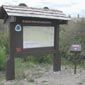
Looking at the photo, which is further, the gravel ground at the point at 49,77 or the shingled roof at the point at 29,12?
the shingled roof at the point at 29,12

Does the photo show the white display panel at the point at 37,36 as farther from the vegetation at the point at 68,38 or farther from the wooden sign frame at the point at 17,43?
the vegetation at the point at 68,38

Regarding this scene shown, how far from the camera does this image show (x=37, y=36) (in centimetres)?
1110

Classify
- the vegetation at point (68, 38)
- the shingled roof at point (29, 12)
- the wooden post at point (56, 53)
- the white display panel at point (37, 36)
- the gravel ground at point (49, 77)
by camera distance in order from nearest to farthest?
1. the gravel ground at point (49, 77)
2. the shingled roof at point (29, 12)
3. the white display panel at point (37, 36)
4. the wooden post at point (56, 53)
5. the vegetation at point (68, 38)

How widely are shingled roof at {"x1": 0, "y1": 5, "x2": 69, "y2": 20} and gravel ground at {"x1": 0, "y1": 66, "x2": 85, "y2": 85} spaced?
6.09ft

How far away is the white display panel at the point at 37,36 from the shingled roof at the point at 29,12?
1.43 ft

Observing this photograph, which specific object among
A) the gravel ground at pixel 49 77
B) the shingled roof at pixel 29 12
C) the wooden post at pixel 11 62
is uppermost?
the shingled roof at pixel 29 12

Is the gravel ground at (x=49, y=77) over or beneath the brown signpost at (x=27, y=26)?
beneath

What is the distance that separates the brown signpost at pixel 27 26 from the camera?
33.5 feet

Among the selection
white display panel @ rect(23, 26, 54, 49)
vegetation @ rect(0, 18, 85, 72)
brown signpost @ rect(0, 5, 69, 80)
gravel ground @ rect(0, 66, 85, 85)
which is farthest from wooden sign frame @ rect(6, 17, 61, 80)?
vegetation @ rect(0, 18, 85, 72)

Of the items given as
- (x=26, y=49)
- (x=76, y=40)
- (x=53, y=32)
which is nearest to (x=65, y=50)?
(x=76, y=40)

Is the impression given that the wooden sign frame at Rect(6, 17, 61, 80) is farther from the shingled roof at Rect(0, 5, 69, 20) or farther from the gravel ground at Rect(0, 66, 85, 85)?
the gravel ground at Rect(0, 66, 85, 85)

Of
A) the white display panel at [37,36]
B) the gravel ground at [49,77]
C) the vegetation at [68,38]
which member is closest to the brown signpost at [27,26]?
the white display panel at [37,36]

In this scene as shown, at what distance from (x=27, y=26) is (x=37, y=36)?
0.58 meters

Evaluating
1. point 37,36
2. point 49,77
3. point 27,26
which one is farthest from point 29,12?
point 49,77
